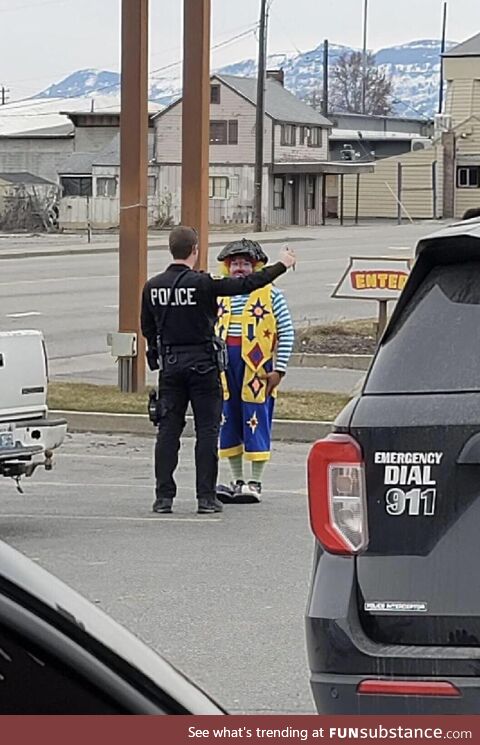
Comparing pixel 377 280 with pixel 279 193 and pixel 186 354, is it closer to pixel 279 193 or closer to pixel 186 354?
pixel 186 354

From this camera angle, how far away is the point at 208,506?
34.0ft

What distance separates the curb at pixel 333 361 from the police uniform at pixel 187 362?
857cm

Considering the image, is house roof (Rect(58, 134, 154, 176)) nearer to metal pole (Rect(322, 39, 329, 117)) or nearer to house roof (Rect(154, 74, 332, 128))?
house roof (Rect(154, 74, 332, 128))

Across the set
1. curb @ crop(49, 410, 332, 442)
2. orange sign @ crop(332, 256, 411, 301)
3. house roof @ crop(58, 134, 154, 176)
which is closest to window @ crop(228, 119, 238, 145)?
house roof @ crop(58, 134, 154, 176)

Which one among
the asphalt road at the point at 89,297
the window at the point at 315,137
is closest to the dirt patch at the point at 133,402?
the asphalt road at the point at 89,297

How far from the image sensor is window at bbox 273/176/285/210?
76.9 m

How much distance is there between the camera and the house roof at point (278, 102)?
77537 mm

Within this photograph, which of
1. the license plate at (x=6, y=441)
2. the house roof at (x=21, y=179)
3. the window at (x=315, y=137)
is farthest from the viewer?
the window at (x=315, y=137)

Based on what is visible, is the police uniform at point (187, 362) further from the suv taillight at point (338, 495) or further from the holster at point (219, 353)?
the suv taillight at point (338, 495)

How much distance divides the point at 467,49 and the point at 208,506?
72.6 meters

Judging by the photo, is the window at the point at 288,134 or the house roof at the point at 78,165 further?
the house roof at the point at 78,165

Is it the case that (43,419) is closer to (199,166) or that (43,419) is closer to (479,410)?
(479,410)

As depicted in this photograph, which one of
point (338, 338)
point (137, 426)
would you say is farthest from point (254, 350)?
point (338, 338)
